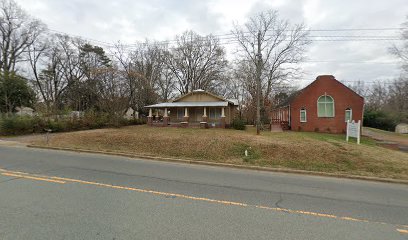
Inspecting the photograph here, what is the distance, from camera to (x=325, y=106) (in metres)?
26.7

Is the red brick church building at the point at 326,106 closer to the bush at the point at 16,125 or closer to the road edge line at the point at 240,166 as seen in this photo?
the road edge line at the point at 240,166

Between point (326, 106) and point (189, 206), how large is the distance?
2638 centimetres

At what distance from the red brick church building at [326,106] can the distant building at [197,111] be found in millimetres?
6455

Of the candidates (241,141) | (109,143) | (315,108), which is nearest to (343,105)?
(315,108)

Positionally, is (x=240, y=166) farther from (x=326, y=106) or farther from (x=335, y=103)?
(x=335, y=103)

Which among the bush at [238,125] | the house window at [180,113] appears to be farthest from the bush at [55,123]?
the bush at [238,125]

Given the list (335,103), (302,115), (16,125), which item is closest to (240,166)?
(16,125)

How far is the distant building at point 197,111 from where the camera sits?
26.3 metres

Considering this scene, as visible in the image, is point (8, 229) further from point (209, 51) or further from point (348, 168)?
point (209, 51)

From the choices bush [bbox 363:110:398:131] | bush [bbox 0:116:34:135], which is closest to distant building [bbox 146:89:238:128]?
bush [bbox 0:116:34:135]

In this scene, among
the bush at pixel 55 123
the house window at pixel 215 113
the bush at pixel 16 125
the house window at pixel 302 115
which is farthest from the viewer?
the house window at pixel 215 113

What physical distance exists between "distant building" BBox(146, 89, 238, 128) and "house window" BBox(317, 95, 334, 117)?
32.7ft

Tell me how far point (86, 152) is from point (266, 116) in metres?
30.8

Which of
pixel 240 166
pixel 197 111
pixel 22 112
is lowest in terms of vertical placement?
pixel 240 166
